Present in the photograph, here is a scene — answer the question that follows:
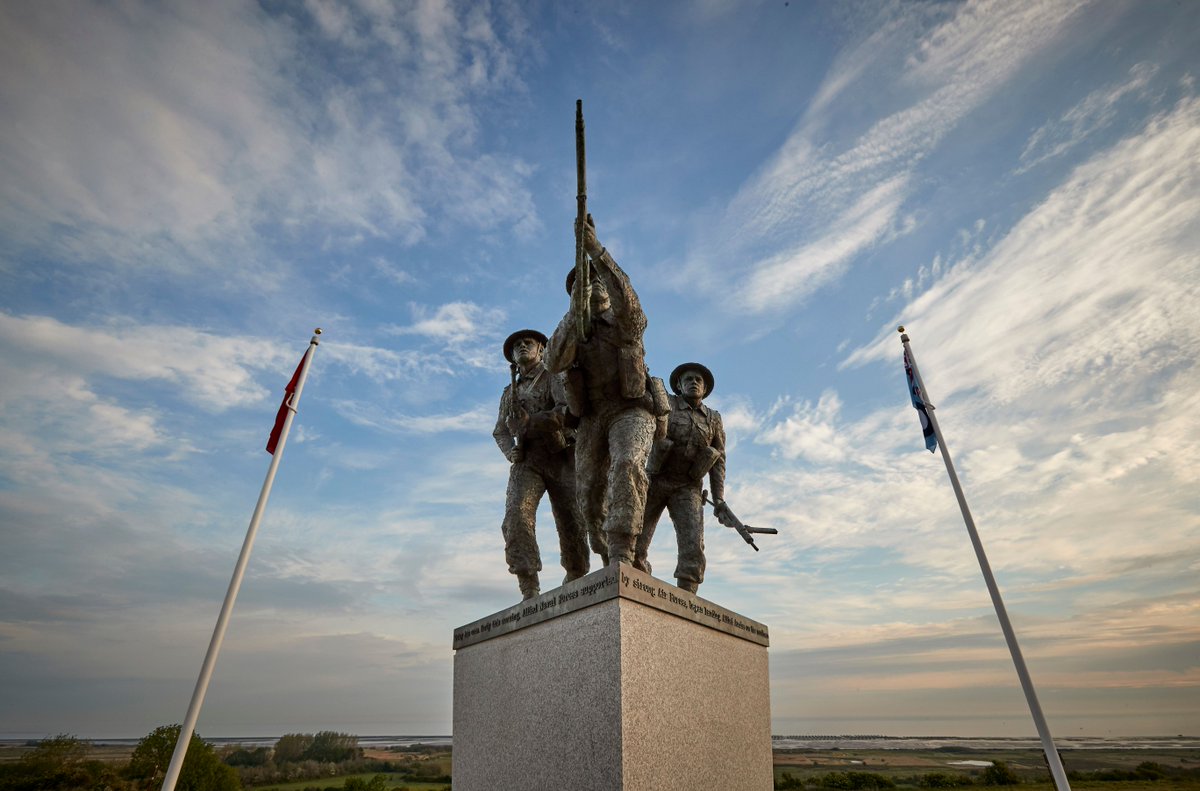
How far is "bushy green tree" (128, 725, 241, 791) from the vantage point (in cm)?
1880

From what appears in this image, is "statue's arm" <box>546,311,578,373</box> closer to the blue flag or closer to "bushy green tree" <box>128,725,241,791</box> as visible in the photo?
the blue flag

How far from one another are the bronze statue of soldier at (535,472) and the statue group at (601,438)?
1cm

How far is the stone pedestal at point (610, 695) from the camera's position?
4.22 meters

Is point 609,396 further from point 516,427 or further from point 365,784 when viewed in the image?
point 365,784

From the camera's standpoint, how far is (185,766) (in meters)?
19.7

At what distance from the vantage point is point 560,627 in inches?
194

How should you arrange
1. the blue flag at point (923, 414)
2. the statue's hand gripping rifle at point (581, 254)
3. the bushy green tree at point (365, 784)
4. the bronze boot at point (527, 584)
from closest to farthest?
1. the statue's hand gripping rifle at point (581, 254)
2. the bronze boot at point (527, 584)
3. the blue flag at point (923, 414)
4. the bushy green tree at point (365, 784)

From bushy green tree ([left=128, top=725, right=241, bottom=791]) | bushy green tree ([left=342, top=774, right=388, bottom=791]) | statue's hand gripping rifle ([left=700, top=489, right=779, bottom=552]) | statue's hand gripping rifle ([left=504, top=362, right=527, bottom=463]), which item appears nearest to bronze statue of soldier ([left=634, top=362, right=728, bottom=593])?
statue's hand gripping rifle ([left=700, top=489, right=779, bottom=552])

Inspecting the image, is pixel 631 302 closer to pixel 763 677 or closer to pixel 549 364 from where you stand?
pixel 549 364

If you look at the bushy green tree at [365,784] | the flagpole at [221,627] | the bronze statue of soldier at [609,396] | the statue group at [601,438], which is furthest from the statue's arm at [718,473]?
the bushy green tree at [365,784]

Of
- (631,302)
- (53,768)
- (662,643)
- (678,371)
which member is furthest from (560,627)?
(53,768)

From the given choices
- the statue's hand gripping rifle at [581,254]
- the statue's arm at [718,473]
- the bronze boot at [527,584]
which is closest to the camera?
the statue's hand gripping rifle at [581,254]

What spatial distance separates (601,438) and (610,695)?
2.41m

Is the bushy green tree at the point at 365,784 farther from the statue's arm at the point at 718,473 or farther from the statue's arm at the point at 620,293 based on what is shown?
the statue's arm at the point at 620,293
